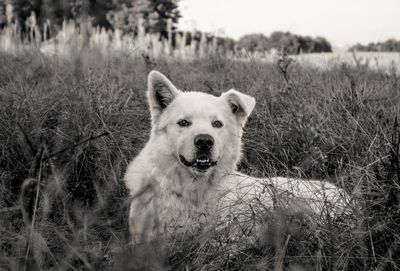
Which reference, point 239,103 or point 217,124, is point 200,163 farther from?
point 239,103

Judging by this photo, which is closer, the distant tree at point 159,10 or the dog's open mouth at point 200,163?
the dog's open mouth at point 200,163

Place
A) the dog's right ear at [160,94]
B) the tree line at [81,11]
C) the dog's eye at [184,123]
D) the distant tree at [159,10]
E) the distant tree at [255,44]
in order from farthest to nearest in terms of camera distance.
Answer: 1. the distant tree at [159,10]
2. the distant tree at [255,44]
3. the dog's right ear at [160,94]
4. the dog's eye at [184,123]
5. the tree line at [81,11]

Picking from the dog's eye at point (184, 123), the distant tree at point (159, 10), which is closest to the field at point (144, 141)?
the dog's eye at point (184, 123)

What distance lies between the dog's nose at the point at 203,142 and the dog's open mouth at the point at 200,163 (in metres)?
0.07

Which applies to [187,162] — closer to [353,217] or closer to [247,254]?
[247,254]

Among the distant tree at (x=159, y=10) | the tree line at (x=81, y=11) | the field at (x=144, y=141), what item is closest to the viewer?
the tree line at (x=81, y=11)

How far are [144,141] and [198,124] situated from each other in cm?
122

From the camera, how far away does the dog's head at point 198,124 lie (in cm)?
329

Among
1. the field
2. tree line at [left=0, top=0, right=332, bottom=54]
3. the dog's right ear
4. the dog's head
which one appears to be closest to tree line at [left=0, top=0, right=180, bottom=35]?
tree line at [left=0, top=0, right=332, bottom=54]

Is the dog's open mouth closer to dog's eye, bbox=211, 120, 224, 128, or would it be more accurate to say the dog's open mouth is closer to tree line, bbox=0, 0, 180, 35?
dog's eye, bbox=211, 120, 224, 128

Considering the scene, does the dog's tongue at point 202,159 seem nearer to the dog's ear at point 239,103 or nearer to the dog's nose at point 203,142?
the dog's nose at point 203,142

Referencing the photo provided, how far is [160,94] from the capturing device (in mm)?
3719

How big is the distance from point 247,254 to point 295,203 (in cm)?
44

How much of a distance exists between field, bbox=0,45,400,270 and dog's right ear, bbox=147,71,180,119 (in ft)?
1.68
